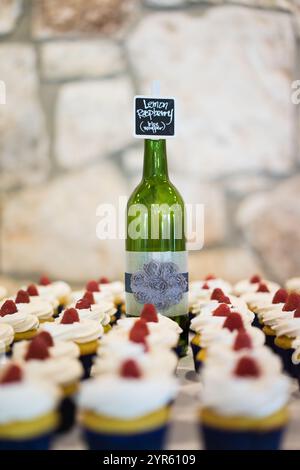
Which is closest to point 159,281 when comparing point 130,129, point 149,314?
point 149,314

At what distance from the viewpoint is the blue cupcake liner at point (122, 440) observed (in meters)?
0.74

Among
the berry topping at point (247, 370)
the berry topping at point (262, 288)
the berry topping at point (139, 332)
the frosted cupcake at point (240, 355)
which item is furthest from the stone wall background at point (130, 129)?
the berry topping at point (247, 370)

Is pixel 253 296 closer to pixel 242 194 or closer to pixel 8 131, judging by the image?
pixel 242 194

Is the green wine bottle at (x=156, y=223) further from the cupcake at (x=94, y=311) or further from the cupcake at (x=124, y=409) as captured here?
the cupcake at (x=124, y=409)

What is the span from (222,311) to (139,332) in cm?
28

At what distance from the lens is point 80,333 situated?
109 centimetres

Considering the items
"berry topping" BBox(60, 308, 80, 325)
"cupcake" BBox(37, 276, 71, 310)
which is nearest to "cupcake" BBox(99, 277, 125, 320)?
"cupcake" BBox(37, 276, 71, 310)

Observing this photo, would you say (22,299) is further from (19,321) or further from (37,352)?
(37,352)

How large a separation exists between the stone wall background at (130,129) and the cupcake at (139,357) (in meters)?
1.16

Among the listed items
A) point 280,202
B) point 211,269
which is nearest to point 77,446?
point 211,269

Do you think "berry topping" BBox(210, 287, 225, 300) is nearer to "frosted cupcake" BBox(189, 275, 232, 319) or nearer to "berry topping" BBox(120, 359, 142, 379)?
"frosted cupcake" BBox(189, 275, 232, 319)

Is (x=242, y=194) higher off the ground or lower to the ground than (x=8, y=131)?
lower
